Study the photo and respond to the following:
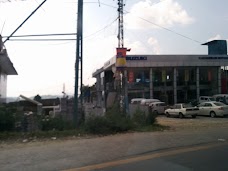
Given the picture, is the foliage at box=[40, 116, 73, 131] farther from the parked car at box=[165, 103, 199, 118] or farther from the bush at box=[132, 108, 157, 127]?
the parked car at box=[165, 103, 199, 118]

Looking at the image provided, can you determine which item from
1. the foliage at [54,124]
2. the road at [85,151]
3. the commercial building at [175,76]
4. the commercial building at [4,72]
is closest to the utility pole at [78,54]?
the foliage at [54,124]

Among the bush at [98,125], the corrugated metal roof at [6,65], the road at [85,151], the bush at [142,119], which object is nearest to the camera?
the road at [85,151]

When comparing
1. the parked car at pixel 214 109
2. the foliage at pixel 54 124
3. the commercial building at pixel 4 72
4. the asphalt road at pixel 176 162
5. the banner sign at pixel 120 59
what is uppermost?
the banner sign at pixel 120 59

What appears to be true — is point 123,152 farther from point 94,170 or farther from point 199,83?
point 199,83

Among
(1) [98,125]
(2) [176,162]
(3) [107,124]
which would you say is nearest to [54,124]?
(1) [98,125]

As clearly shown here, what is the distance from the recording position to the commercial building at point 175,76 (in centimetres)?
5569

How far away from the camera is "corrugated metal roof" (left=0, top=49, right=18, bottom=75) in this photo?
2117 centimetres

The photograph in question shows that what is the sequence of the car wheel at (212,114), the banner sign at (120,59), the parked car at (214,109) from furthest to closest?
the car wheel at (212,114) → the parked car at (214,109) → the banner sign at (120,59)

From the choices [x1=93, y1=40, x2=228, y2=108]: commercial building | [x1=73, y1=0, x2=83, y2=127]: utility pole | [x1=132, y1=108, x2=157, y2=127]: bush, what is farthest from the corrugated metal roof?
[x1=93, y1=40, x2=228, y2=108]: commercial building

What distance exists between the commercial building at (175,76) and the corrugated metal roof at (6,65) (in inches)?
1049

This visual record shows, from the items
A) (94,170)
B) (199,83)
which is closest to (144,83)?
(199,83)

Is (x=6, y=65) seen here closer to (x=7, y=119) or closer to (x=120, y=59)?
(x=120, y=59)

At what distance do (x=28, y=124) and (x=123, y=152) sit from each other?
→ 7.45 meters

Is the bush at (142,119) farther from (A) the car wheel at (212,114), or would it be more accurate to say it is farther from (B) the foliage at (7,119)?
(A) the car wheel at (212,114)
